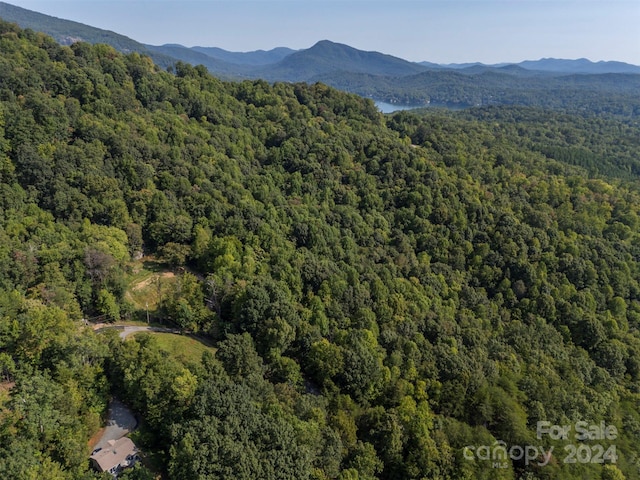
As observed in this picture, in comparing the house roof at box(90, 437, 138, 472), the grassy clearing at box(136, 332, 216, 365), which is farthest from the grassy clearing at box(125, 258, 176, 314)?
the house roof at box(90, 437, 138, 472)

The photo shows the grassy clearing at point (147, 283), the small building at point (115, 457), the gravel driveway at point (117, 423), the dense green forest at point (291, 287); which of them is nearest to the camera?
the small building at point (115, 457)

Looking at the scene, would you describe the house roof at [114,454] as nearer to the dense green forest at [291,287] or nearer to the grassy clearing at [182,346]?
the dense green forest at [291,287]

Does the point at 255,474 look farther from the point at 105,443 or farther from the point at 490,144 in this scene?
the point at 490,144

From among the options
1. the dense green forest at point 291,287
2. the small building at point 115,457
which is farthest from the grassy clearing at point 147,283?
the small building at point 115,457

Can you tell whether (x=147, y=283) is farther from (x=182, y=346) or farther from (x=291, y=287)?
(x=291, y=287)

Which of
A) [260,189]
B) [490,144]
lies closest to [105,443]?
[260,189]

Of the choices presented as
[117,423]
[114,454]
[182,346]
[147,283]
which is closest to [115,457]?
[114,454]
